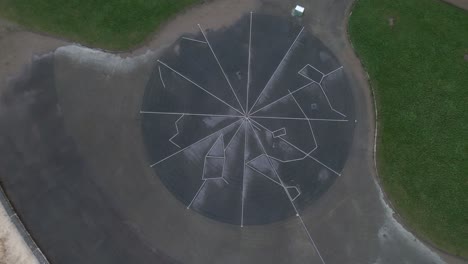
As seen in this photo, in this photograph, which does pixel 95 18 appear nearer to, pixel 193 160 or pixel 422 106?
pixel 193 160

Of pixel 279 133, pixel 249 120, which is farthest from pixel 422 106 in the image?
pixel 249 120

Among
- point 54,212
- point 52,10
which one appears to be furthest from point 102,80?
point 54,212

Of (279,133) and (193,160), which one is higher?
(279,133)

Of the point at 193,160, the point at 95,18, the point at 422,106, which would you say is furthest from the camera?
the point at 95,18

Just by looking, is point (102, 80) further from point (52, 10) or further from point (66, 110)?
point (52, 10)

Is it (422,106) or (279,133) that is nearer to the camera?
(279,133)

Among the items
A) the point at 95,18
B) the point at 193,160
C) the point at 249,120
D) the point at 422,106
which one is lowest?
the point at 193,160
